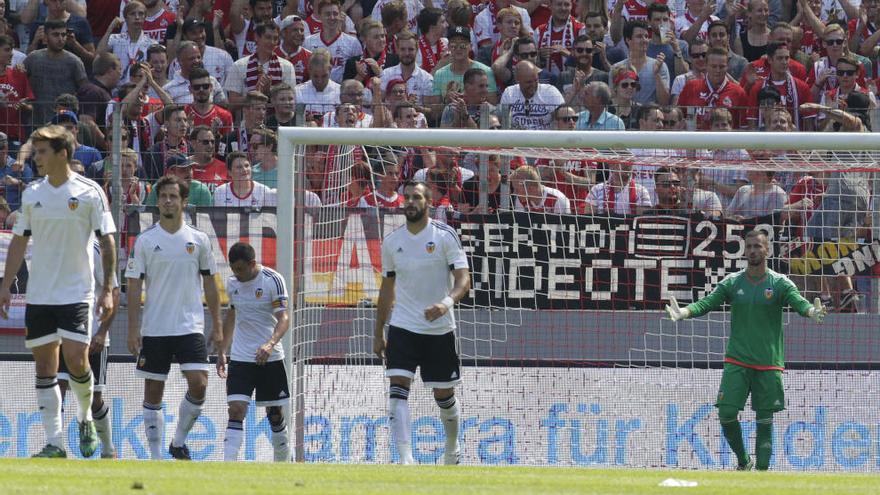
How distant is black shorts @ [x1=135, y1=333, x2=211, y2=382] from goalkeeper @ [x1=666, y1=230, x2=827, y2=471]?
364 centimetres

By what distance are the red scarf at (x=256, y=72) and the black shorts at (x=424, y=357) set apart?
5.33 m

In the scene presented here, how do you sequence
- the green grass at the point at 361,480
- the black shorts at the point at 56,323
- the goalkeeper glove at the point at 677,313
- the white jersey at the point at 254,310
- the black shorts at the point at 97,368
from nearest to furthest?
the green grass at the point at 361,480
the black shorts at the point at 56,323
the black shorts at the point at 97,368
the white jersey at the point at 254,310
the goalkeeper glove at the point at 677,313

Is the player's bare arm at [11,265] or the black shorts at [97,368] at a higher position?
the player's bare arm at [11,265]

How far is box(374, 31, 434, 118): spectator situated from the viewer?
584 inches

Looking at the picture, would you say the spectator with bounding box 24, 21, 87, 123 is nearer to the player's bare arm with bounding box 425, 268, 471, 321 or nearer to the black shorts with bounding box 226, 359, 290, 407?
the black shorts with bounding box 226, 359, 290, 407

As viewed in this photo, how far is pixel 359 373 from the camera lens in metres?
12.3

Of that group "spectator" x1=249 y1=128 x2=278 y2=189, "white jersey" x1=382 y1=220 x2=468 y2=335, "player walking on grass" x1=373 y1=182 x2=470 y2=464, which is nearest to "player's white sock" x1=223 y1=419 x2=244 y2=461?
"player walking on grass" x1=373 y1=182 x2=470 y2=464

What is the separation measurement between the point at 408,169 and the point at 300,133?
1.50m

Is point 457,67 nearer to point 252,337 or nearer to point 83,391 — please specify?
Result: point 252,337

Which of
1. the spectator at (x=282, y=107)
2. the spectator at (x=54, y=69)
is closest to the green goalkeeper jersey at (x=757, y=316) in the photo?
the spectator at (x=282, y=107)

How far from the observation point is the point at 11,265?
8938mm

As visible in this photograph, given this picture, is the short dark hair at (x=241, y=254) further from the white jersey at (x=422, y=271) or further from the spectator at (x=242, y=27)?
the spectator at (x=242, y=27)

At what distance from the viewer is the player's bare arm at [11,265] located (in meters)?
8.78

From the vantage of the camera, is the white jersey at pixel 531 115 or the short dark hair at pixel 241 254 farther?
the white jersey at pixel 531 115
